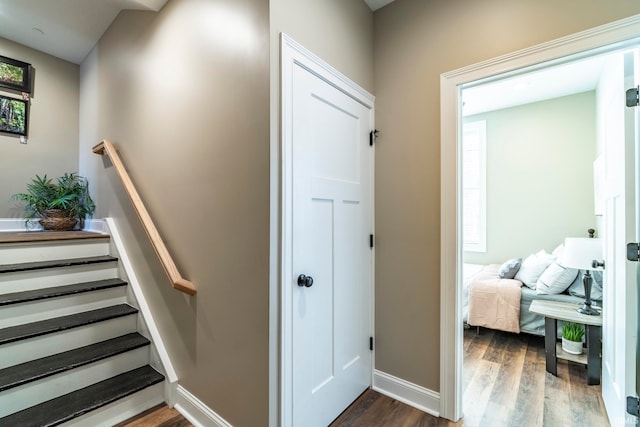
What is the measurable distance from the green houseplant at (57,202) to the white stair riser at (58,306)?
136 cm

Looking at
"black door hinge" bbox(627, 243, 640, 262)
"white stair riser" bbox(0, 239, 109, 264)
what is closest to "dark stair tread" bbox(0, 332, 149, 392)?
"white stair riser" bbox(0, 239, 109, 264)

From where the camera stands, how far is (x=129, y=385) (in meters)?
1.78

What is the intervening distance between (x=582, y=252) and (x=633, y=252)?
3.57 feet

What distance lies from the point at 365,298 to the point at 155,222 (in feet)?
5.19

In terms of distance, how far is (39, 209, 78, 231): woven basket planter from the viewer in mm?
2988

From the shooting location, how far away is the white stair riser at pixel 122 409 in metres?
1.59

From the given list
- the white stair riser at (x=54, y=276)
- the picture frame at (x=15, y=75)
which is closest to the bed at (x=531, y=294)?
the white stair riser at (x=54, y=276)

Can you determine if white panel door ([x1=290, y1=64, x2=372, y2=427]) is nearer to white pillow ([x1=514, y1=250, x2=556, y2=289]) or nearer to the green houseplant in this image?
white pillow ([x1=514, y1=250, x2=556, y2=289])

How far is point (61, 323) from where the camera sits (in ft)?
6.14

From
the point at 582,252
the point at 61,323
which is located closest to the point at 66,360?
the point at 61,323

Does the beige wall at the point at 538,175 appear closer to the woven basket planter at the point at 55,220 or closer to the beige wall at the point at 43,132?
the woven basket planter at the point at 55,220

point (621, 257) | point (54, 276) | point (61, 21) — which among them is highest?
point (61, 21)

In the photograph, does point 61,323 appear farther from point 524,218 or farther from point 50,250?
point 524,218

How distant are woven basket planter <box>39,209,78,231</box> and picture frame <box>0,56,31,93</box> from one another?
4.62ft
